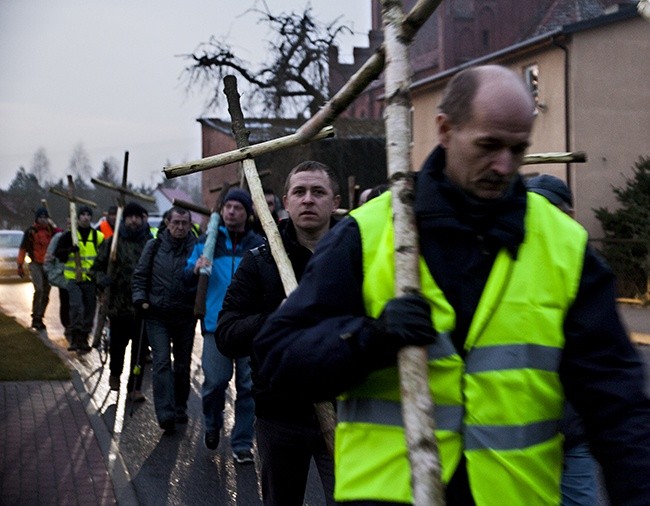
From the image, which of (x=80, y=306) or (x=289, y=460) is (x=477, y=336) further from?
(x=80, y=306)

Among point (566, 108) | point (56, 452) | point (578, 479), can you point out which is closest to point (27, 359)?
point (56, 452)

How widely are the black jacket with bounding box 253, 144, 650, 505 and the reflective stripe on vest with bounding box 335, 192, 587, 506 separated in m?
0.04

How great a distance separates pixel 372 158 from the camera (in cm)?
4234

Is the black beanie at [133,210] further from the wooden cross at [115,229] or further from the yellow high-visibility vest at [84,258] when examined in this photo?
the yellow high-visibility vest at [84,258]

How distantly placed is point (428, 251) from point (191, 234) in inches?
290

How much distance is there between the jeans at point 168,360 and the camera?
9.43m

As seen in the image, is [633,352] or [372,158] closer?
[633,352]

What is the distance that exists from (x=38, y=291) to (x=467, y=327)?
16.4 metres

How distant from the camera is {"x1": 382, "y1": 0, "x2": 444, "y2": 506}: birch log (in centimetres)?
250

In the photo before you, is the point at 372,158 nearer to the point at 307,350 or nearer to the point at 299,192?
the point at 299,192

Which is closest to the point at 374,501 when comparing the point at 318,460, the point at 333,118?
the point at 333,118

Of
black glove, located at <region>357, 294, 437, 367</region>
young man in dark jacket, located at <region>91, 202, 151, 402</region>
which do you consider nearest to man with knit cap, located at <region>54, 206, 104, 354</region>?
young man in dark jacket, located at <region>91, 202, 151, 402</region>

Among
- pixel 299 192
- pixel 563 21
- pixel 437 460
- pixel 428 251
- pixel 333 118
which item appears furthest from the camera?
pixel 563 21

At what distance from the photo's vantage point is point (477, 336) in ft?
8.56
